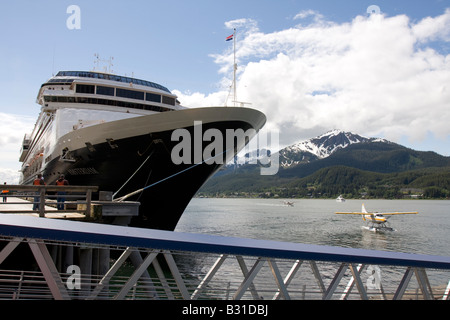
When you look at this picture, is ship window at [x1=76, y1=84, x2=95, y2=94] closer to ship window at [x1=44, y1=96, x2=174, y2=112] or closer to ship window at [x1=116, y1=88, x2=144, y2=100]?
ship window at [x1=44, y1=96, x2=174, y2=112]

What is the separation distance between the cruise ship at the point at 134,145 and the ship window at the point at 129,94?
0.06m

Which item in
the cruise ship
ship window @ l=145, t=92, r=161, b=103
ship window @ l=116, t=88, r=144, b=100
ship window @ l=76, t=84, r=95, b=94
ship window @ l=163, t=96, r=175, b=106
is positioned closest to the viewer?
the cruise ship

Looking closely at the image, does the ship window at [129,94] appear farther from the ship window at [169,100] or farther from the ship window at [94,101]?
the ship window at [169,100]

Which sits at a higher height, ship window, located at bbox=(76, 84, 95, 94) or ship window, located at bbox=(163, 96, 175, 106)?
ship window, located at bbox=(76, 84, 95, 94)

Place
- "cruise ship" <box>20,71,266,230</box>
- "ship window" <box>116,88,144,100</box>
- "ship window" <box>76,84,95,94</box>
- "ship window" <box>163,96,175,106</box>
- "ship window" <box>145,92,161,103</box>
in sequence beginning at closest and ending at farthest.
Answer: "cruise ship" <box>20,71,266,230</box>, "ship window" <box>116,88,144,100</box>, "ship window" <box>76,84,95,94</box>, "ship window" <box>145,92,161,103</box>, "ship window" <box>163,96,175,106</box>

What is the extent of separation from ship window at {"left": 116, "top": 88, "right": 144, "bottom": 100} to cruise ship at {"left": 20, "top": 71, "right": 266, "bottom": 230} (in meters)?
0.06

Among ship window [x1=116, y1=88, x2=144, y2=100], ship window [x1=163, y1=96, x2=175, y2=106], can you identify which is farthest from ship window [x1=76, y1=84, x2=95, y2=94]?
ship window [x1=163, y1=96, x2=175, y2=106]

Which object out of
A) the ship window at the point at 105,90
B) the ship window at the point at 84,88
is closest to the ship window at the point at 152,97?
the ship window at the point at 105,90

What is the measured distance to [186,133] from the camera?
16766 millimetres

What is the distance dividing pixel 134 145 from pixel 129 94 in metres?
6.52

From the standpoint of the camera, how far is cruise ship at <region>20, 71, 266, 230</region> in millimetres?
16719

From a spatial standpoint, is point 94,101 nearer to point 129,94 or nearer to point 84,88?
point 84,88

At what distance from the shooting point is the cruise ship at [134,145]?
1672 cm

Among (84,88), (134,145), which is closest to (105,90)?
(84,88)
